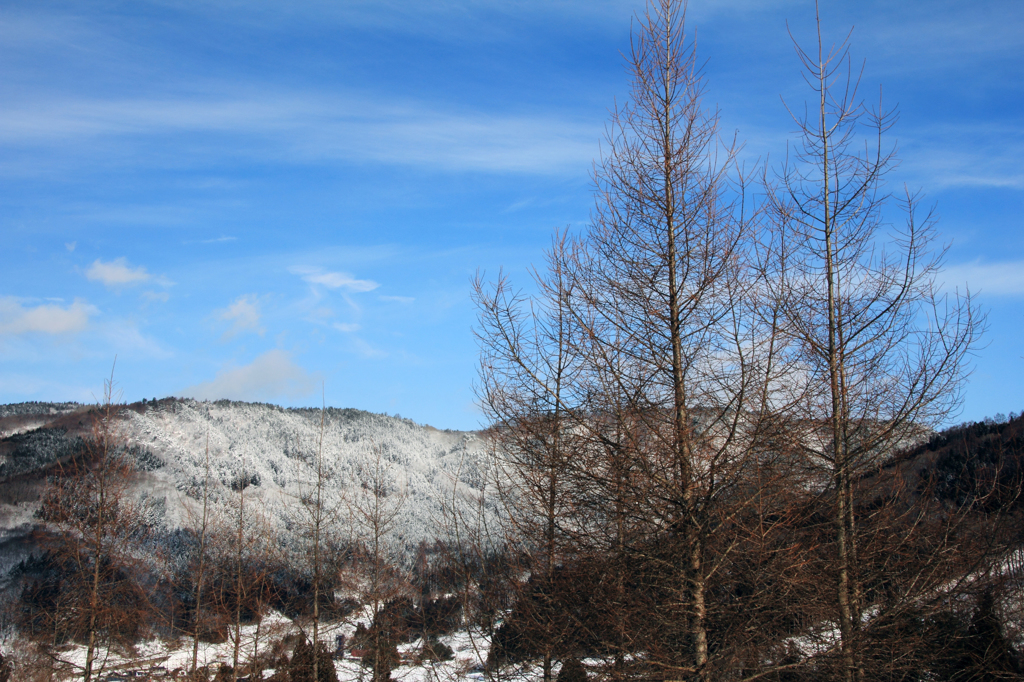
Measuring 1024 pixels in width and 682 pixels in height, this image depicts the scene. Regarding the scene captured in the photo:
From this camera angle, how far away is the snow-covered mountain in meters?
51.6

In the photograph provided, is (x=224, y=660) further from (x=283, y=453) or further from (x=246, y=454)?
(x=283, y=453)

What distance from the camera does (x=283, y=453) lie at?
7512 centimetres

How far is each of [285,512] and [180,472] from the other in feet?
38.1

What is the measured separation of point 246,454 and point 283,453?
6.04 meters

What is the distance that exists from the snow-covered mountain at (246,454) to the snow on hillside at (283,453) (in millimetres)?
138

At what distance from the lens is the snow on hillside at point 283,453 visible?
58.0 metres

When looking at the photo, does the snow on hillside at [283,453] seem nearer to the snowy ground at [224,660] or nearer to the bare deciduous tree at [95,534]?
the snowy ground at [224,660]

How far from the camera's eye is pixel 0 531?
45.8 m

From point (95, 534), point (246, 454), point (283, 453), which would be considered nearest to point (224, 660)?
point (95, 534)

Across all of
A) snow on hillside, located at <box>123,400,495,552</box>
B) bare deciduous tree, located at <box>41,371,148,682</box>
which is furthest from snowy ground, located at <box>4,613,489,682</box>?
snow on hillside, located at <box>123,400,495,552</box>

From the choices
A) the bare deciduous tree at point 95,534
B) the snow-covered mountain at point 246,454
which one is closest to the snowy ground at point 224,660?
the bare deciduous tree at point 95,534

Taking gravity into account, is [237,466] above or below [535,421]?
above

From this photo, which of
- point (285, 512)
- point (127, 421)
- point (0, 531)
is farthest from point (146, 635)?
point (127, 421)

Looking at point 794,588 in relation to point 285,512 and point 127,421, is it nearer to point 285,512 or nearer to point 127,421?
point 285,512
